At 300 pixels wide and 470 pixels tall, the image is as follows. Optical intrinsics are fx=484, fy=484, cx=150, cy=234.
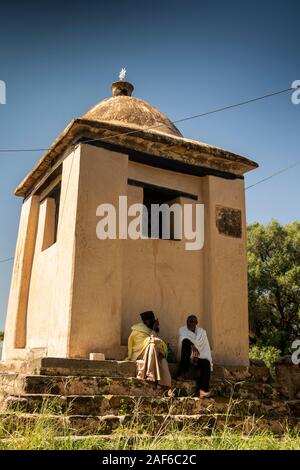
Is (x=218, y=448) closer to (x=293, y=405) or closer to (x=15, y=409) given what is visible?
(x=15, y=409)

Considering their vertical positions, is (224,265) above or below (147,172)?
below

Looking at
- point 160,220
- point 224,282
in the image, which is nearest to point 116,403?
point 224,282

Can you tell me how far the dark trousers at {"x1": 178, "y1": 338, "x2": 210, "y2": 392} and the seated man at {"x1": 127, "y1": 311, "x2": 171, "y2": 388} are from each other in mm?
274

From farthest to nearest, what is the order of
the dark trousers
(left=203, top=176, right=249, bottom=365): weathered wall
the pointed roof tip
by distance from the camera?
the pointed roof tip → (left=203, top=176, right=249, bottom=365): weathered wall → the dark trousers

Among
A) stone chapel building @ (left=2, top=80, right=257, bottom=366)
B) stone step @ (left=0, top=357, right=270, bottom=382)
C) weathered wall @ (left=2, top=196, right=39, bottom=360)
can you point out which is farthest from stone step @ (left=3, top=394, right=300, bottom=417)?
weathered wall @ (left=2, top=196, right=39, bottom=360)

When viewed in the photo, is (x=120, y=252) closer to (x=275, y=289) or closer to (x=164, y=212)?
(x=164, y=212)

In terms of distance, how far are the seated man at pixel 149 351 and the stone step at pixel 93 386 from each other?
5.2 inches

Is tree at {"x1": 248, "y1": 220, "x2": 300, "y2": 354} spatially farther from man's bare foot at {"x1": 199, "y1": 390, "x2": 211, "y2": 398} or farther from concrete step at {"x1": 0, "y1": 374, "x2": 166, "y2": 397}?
concrete step at {"x1": 0, "y1": 374, "x2": 166, "y2": 397}

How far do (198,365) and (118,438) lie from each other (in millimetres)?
2390

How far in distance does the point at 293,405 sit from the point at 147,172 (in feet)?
14.5

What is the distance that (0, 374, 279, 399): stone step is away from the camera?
5.58m
